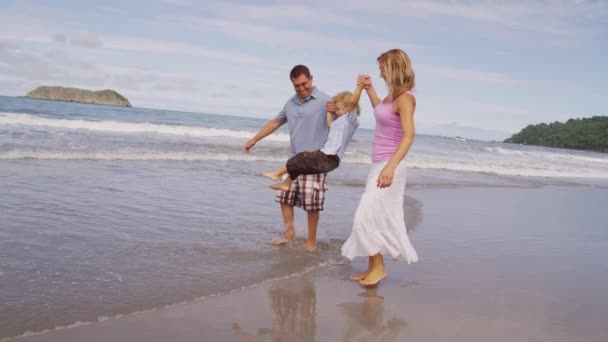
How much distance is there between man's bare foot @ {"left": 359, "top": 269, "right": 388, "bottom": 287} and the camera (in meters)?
4.48

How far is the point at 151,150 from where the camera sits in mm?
14227

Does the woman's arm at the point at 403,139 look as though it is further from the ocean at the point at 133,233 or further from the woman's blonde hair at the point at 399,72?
the ocean at the point at 133,233

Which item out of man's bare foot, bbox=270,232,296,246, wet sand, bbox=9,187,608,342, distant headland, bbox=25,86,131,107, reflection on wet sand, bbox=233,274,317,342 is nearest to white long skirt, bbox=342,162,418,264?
wet sand, bbox=9,187,608,342

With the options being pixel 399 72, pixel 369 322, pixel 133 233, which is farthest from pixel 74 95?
pixel 369 322

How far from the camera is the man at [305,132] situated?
5148 millimetres

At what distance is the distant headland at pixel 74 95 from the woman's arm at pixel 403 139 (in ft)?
208

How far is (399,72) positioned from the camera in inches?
162

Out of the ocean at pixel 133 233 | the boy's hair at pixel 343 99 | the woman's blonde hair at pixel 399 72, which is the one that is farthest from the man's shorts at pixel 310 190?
the woman's blonde hair at pixel 399 72

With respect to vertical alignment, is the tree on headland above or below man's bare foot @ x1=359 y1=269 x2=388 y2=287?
above

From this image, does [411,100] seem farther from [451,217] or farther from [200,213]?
[451,217]

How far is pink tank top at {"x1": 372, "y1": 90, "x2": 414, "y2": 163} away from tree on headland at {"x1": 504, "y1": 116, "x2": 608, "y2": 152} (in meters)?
105

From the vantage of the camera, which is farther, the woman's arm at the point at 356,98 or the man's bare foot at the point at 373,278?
the woman's arm at the point at 356,98

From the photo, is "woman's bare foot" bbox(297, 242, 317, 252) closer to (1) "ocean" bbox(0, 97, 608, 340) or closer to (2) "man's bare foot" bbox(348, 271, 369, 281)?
(1) "ocean" bbox(0, 97, 608, 340)

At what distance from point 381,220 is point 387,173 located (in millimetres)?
514
